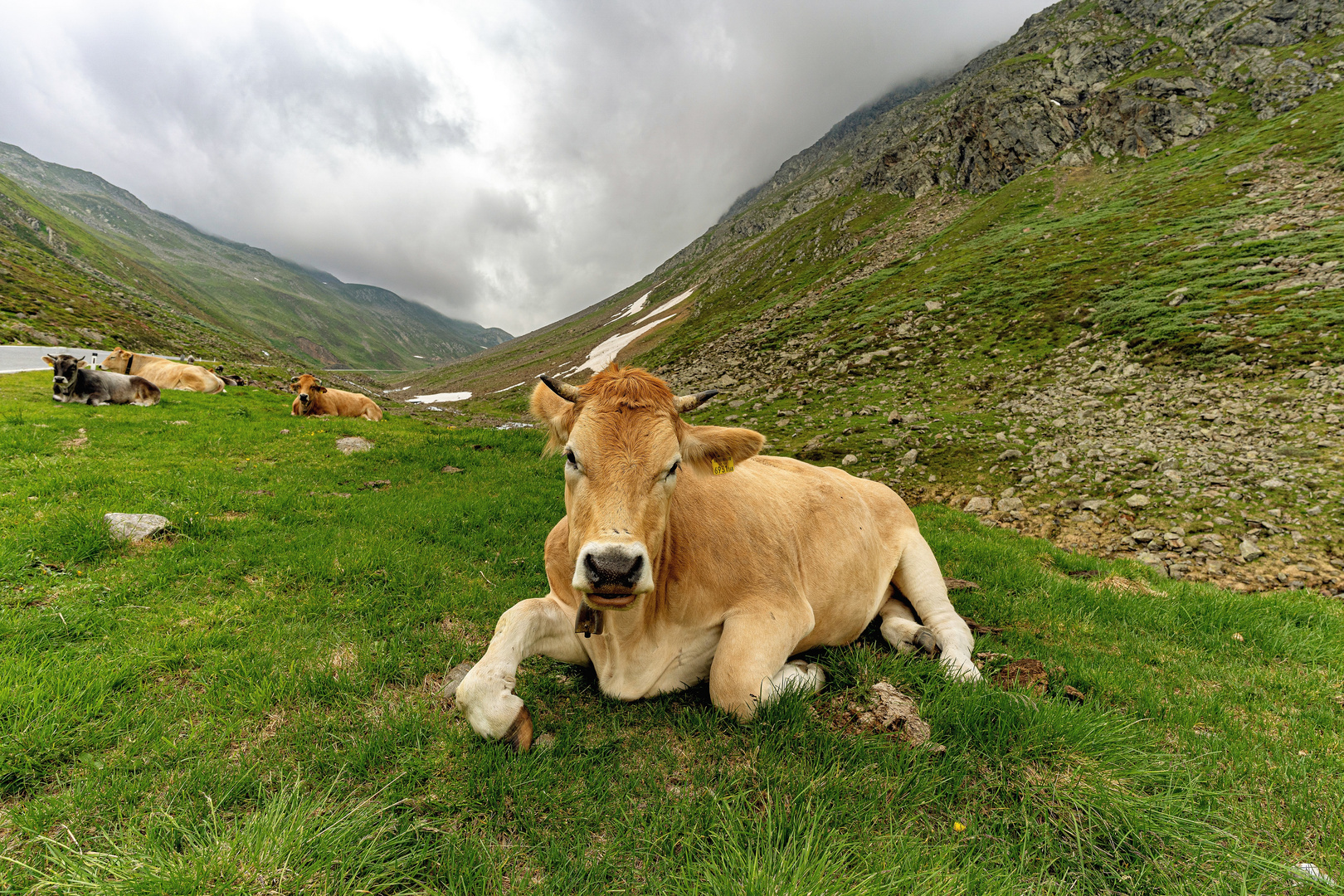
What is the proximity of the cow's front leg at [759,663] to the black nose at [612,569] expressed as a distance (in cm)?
122

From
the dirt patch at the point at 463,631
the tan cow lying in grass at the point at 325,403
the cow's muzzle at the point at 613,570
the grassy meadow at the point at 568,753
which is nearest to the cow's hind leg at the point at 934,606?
the grassy meadow at the point at 568,753

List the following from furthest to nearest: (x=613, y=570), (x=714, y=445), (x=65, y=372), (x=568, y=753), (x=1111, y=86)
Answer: (x=1111, y=86) < (x=65, y=372) < (x=714, y=445) < (x=568, y=753) < (x=613, y=570)

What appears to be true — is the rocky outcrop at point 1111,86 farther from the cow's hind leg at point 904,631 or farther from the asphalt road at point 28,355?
the asphalt road at point 28,355

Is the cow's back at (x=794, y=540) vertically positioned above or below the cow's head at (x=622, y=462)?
below

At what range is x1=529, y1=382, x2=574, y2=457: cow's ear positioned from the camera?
3757mm

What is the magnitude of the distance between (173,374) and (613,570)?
82.4 feet

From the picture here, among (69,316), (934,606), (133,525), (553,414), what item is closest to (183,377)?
(133,525)

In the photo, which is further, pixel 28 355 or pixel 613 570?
pixel 28 355

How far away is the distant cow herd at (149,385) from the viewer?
43.0 feet

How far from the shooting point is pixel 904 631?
4.50m

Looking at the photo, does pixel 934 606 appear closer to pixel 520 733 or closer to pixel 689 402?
pixel 689 402

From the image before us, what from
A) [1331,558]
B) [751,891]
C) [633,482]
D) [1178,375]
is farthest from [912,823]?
[1178,375]

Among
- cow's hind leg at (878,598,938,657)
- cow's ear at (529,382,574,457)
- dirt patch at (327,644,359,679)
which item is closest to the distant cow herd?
dirt patch at (327,644,359,679)

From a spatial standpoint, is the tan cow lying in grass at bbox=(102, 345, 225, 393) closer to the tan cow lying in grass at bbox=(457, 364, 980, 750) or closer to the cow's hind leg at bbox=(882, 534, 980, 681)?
the tan cow lying in grass at bbox=(457, 364, 980, 750)
